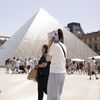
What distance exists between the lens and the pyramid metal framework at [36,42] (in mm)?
53812

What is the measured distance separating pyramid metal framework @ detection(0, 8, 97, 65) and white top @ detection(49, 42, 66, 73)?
4389 cm

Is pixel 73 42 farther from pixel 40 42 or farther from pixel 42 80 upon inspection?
pixel 42 80

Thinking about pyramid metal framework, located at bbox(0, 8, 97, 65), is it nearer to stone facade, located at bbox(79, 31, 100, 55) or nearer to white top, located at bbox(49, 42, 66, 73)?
stone facade, located at bbox(79, 31, 100, 55)

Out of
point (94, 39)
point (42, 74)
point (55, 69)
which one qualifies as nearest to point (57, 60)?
point (55, 69)

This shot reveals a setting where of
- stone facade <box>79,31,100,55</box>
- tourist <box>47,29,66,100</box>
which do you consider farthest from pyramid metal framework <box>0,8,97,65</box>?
tourist <box>47,29,66,100</box>

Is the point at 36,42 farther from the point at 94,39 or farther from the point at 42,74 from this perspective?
the point at 42,74

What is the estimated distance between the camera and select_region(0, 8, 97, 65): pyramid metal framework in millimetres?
53812

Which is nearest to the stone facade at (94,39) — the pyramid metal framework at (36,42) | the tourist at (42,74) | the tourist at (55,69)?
the pyramid metal framework at (36,42)

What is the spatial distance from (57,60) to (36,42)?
169 feet

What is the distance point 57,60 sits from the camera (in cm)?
656

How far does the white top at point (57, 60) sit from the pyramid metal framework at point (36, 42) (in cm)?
4389

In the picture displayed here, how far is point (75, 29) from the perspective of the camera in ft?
437

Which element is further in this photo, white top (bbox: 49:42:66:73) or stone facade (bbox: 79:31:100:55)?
stone facade (bbox: 79:31:100:55)

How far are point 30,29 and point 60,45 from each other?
51.7 meters
